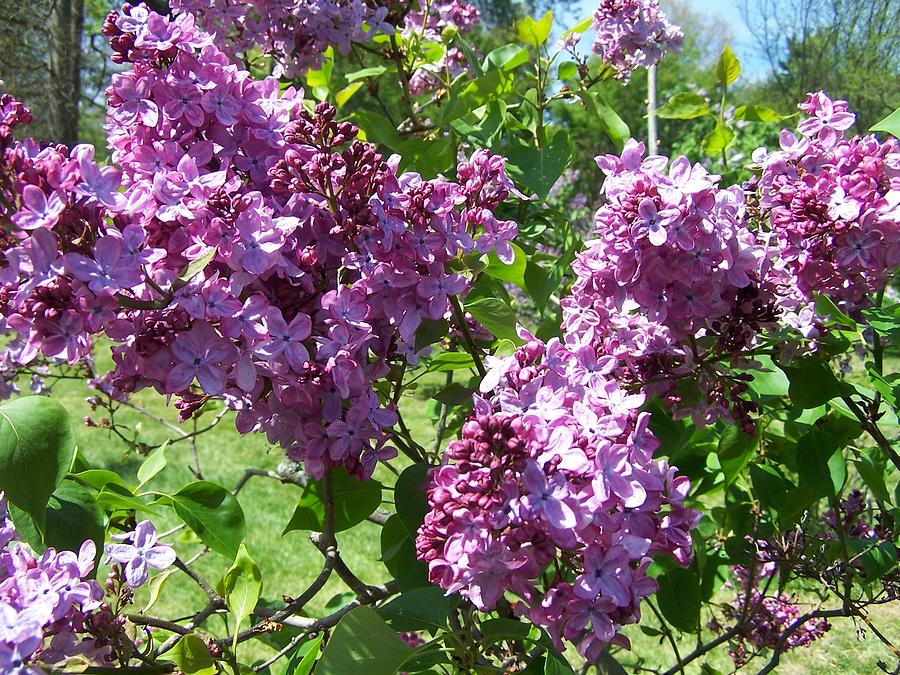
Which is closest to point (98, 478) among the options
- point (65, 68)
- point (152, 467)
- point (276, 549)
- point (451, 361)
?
point (152, 467)

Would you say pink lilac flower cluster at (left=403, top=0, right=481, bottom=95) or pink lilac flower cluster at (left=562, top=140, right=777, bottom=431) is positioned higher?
pink lilac flower cluster at (left=403, top=0, right=481, bottom=95)

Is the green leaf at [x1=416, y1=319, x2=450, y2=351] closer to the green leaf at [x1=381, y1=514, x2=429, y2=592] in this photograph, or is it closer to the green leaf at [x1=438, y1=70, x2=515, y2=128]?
the green leaf at [x1=381, y1=514, x2=429, y2=592]

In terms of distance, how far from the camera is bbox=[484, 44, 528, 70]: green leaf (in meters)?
2.02

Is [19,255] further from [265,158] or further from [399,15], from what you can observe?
[399,15]

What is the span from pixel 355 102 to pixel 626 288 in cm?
1402

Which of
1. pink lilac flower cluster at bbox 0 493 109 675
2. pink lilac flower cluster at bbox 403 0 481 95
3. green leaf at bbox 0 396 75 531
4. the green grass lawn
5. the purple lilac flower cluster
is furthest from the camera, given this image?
the green grass lawn

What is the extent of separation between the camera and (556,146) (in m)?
1.83

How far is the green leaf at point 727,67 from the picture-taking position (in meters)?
1.84

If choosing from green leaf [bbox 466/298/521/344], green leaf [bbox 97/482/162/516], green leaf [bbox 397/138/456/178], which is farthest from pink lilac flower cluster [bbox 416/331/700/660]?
green leaf [bbox 397/138/456/178]

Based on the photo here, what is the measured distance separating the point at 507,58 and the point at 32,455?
1536mm

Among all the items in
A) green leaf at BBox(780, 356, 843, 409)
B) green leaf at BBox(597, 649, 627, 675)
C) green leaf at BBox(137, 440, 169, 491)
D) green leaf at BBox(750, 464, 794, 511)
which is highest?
green leaf at BBox(780, 356, 843, 409)

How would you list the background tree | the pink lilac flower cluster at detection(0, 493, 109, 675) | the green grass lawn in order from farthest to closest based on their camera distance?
the background tree
the green grass lawn
the pink lilac flower cluster at detection(0, 493, 109, 675)

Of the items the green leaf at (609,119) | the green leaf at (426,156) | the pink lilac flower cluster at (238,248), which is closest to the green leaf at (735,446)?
Result: the pink lilac flower cluster at (238,248)

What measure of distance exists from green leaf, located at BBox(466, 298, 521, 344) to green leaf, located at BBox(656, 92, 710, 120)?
927mm
